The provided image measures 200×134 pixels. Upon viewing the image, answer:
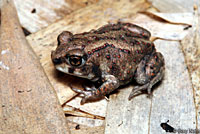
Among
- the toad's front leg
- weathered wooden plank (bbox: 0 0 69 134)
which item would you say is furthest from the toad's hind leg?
weathered wooden plank (bbox: 0 0 69 134)

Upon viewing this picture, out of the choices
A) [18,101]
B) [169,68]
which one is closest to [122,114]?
[169,68]

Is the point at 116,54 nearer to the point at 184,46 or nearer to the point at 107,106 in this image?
the point at 107,106

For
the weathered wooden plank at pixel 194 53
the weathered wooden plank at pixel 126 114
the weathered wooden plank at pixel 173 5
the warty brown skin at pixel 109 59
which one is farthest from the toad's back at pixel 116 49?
the weathered wooden plank at pixel 173 5

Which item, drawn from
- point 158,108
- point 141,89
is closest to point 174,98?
point 158,108

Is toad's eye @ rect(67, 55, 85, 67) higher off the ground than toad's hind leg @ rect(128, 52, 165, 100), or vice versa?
toad's eye @ rect(67, 55, 85, 67)

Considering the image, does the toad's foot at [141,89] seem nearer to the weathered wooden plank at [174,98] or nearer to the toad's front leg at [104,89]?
the weathered wooden plank at [174,98]

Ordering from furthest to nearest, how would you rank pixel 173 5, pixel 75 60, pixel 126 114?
1. pixel 173 5
2. pixel 126 114
3. pixel 75 60

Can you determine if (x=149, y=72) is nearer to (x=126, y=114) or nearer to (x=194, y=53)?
(x=126, y=114)

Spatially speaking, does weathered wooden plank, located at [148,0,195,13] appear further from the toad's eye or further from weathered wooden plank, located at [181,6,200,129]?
the toad's eye

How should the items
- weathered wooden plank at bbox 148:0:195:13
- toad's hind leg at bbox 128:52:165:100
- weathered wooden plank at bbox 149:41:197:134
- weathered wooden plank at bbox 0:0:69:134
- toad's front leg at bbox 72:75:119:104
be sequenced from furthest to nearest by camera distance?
weathered wooden plank at bbox 148:0:195:13
toad's hind leg at bbox 128:52:165:100
toad's front leg at bbox 72:75:119:104
weathered wooden plank at bbox 149:41:197:134
weathered wooden plank at bbox 0:0:69:134
